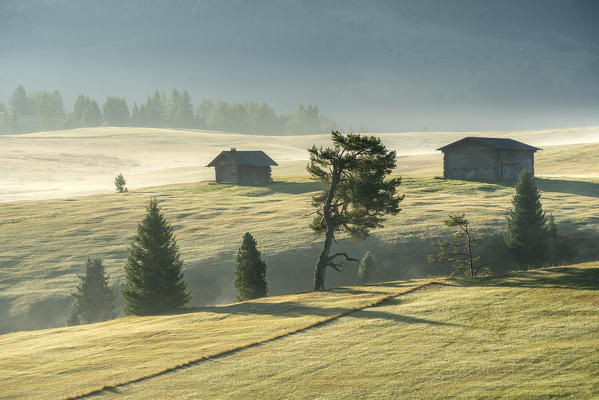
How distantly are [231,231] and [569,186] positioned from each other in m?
43.6

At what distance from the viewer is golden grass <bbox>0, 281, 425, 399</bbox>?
20750 millimetres

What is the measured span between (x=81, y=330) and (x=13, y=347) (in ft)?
12.6

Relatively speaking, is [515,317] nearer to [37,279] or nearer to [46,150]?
[37,279]

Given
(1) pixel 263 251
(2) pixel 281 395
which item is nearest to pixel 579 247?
(1) pixel 263 251

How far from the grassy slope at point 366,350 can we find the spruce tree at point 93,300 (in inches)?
414

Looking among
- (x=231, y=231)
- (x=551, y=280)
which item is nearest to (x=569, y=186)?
(x=231, y=231)

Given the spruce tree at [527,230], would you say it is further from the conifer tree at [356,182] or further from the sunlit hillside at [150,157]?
the sunlit hillside at [150,157]

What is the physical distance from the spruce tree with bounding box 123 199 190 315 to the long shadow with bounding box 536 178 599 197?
1996 inches

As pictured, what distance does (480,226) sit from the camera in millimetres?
54344

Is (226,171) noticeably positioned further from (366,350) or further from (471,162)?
(366,350)

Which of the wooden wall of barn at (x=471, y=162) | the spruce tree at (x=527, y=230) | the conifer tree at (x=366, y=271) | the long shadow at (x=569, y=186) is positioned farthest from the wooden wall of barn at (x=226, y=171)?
the spruce tree at (x=527, y=230)

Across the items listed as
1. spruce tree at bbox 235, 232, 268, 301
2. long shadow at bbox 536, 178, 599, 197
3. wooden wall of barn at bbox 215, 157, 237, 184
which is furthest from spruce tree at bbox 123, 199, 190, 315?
wooden wall of barn at bbox 215, 157, 237, 184

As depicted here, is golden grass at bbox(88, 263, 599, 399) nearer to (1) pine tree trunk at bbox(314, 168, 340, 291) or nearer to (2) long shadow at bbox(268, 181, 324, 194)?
(1) pine tree trunk at bbox(314, 168, 340, 291)

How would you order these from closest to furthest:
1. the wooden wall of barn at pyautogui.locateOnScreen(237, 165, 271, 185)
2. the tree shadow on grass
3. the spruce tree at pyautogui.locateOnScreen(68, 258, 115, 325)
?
1. the tree shadow on grass
2. the spruce tree at pyautogui.locateOnScreen(68, 258, 115, 325)
3. the wooden wall of barn at pyautogui.locateOnScreen(237, 165, 271, 185)
